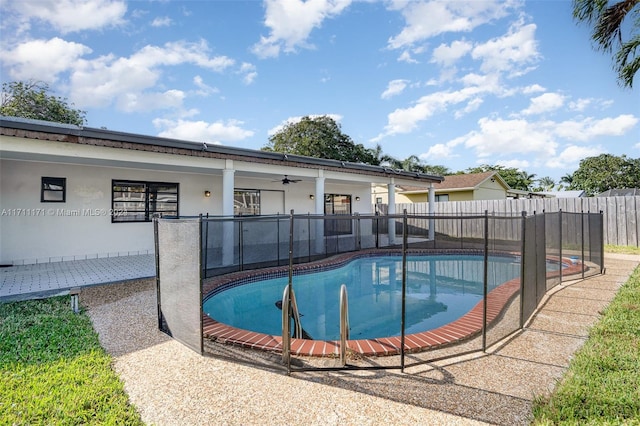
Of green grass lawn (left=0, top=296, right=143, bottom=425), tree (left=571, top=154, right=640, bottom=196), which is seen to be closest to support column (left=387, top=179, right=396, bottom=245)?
green grass lawn (left=0, top=296, right=143, bottom=425)

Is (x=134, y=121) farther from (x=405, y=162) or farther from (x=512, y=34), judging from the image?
(x=405, y=162)

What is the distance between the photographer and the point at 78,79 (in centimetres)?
1695

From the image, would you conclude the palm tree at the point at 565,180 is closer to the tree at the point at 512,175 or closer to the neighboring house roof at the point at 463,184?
the tree at the point at 512,175

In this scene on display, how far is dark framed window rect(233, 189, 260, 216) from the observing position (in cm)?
1227

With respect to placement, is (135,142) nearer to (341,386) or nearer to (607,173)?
(341,386)

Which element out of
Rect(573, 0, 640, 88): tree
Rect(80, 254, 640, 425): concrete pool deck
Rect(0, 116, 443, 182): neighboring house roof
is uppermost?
Rect(573, 0, 640, 88): tree

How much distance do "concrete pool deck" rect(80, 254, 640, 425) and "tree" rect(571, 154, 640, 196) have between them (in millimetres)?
41629

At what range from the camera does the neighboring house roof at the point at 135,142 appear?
19.8 ft

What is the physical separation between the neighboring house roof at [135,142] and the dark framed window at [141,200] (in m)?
3.03

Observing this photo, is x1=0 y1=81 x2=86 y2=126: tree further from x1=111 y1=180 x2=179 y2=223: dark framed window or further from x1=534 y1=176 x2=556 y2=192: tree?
x1=534 y1=176 x2=556 y2=192: tree

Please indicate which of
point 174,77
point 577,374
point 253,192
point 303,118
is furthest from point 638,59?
point 303,118

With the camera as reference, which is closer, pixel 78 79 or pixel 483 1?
pixel 483 1

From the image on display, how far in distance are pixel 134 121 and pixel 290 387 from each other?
67.1ft

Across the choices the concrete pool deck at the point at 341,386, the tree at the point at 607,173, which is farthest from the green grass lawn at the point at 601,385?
the tree at the point at 607,173
